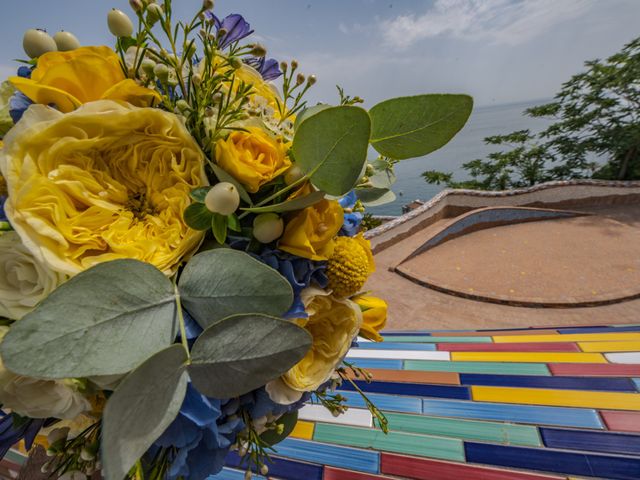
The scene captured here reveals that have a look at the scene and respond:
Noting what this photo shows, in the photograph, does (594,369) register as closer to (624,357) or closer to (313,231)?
(624,357)

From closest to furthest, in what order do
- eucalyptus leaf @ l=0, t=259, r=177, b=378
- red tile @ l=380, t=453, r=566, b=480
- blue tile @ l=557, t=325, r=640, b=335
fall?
eucalyptus leaf @ l=0, t=259, r=177, b=378
red tile @ l=380, t=453, r=566, b=480
blue tile @ l=557, t=325, r=640, b=335

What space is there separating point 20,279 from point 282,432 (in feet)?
1.71

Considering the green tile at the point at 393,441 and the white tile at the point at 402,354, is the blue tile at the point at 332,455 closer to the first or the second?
the green tile at the point at 393,441

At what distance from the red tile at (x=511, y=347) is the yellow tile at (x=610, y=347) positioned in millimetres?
41

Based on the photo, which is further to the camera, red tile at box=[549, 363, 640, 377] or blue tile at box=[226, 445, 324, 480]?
red tile at box=[549, 363, 640, 377]

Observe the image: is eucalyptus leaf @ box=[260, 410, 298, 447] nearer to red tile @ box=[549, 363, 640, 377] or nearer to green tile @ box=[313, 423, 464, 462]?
green tile @ box=[313, 423, 464, 462]

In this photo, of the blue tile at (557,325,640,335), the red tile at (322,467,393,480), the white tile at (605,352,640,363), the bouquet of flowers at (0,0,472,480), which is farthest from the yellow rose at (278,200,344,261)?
the blue tile at (557,325,640,335)

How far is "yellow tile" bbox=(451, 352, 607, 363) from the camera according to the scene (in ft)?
4.72

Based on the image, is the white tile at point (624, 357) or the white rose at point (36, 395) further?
the white tile at point (624, 357)

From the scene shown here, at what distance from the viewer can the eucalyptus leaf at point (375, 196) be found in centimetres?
80

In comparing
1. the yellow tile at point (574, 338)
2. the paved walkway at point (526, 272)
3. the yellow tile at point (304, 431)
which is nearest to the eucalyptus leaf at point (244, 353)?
the yellow tile at point (304, 431)

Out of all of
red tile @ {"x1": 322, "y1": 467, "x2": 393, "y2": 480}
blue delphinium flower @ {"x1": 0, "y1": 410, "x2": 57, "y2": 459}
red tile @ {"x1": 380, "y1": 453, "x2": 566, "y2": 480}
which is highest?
blue delphinium flower @ {"x1": 0, "y1": 410, "x2": 57, "y2": 459}

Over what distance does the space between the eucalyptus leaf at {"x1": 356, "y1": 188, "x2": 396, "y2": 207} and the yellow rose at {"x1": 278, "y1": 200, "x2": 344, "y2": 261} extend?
0.24 m

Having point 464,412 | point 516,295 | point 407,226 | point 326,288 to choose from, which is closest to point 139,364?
point 326,288
